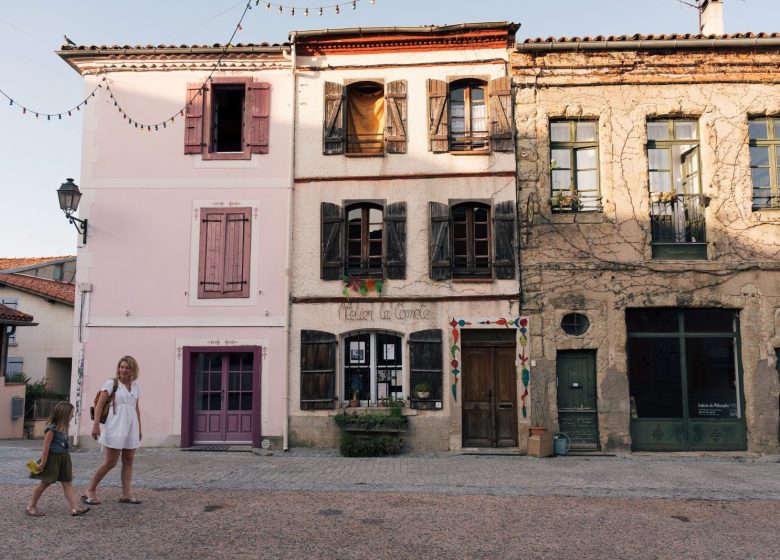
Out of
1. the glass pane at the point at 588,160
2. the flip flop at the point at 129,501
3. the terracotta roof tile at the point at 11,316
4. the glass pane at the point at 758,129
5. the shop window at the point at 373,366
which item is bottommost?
the flip flop at the point at 129,501

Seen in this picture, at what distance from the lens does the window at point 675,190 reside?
12.0 m

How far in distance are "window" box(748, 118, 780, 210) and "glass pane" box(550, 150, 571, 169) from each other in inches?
142

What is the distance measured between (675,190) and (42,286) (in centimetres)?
2282

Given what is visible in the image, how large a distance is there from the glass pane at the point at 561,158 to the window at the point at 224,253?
6352mm

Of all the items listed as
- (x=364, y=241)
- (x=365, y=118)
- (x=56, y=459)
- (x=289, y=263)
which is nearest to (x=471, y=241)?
(x=364, y=241)

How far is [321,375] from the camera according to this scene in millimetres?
11969

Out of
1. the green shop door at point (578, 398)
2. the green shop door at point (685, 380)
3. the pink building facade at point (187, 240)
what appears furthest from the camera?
the pink building facade at point (187, 240)

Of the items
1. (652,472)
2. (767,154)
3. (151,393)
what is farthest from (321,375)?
(767,154)

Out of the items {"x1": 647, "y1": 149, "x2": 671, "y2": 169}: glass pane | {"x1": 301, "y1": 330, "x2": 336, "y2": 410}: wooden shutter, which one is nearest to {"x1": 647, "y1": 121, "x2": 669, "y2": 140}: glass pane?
{"x1": 647, "y1": 149, "x2": 671, "y2": 169}: glass pane

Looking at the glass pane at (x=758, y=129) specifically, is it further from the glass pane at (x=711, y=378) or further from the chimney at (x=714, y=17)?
the glass pane at (x=711, y=378)

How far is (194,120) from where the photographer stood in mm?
12742

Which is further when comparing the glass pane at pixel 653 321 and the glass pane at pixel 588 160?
the glass pane at pixel 588 160

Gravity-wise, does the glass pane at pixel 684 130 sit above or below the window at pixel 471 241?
above

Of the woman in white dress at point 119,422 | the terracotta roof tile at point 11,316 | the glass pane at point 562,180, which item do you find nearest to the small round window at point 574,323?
the glass pane at point 562,180
